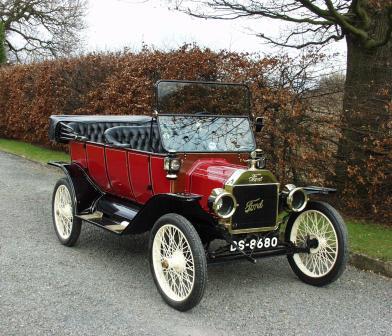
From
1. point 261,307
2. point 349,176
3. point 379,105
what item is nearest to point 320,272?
point 261,307

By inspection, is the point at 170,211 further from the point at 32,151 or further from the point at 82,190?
the point at 32,151

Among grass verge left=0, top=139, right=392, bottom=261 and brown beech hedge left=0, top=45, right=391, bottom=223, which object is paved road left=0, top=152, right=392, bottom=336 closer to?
grass verge left=0, top=139, right=392, bottom=261

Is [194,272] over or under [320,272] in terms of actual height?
over

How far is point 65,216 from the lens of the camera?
5.92m

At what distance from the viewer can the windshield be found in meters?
5.07

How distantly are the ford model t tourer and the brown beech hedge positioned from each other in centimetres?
157

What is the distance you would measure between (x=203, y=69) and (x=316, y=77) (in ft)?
8.19

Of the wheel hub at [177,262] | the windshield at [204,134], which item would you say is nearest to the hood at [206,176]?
the windshield at [204,134]

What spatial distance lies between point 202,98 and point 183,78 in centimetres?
414

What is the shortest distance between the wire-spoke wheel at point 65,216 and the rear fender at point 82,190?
0.07 metres

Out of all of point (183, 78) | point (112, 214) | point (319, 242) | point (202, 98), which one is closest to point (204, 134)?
point (202, 98)

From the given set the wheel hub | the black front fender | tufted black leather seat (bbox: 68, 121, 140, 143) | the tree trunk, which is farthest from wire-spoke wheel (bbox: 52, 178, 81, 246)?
the tree trunk

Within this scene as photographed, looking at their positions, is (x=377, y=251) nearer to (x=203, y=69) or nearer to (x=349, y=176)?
(x=349, y=176)

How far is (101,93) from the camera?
12.1 meters
